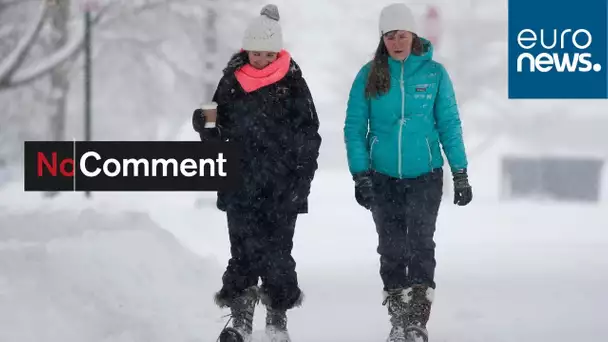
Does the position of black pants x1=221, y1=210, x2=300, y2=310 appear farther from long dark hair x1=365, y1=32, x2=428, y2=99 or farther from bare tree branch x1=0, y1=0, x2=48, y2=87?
bare tree branch x1=0, y1=0, x2=48, y2=87

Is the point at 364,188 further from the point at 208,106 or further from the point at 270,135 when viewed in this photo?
the point at 208,106

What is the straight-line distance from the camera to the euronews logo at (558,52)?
857 cm

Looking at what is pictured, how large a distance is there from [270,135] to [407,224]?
1066 mm

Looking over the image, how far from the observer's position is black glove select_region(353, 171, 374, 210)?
5996 millimetres

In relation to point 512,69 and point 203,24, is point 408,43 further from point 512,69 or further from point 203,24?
point 203,24

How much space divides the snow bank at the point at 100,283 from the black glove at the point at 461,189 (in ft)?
6.30

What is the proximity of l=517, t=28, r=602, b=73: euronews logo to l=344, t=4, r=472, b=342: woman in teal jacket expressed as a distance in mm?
2742

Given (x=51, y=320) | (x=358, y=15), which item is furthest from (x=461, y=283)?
(x=358, y=15)

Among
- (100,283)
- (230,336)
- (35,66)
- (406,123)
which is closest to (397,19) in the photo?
(406,123)

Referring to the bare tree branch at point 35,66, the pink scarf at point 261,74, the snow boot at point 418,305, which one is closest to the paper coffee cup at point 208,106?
the pink scarf at point 261,74

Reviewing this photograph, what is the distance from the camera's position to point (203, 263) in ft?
33.1

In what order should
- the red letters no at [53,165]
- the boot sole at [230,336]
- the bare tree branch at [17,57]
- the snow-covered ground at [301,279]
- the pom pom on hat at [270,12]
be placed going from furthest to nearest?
the bare tree branch at [17,57]
the red letters no at [53,165]
the snow-covered ground at [301,279]
the pom pom on hat at [270,12]
the boot sole at [230,336]

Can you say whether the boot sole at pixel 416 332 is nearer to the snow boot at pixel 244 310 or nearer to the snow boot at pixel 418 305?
the snow boot at pixel 418 305

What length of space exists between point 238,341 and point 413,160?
5.07 ft
